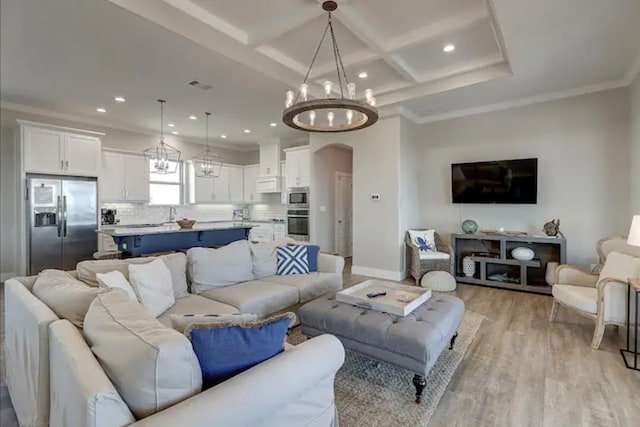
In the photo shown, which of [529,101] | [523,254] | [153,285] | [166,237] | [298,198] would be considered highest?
[529,101]

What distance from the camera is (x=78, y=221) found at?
5531 millimetres

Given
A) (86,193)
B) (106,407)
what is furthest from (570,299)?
(86,193)

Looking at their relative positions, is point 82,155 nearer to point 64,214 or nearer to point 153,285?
point 64,214

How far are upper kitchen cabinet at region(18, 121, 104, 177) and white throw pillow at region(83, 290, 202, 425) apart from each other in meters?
5.50

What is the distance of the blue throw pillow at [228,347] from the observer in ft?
3.92

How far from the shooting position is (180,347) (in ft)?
3.59

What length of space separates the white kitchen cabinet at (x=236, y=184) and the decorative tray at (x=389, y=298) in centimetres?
628

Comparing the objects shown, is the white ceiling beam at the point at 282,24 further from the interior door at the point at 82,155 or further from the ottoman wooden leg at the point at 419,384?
the interior door at the point at 82,155

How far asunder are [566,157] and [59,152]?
26.4 feet

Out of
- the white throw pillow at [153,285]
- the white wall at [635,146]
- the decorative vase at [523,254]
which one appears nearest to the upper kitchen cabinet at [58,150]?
the white throw pillow at [153,285]

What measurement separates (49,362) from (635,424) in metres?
3.21

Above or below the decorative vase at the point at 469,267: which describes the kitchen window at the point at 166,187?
above

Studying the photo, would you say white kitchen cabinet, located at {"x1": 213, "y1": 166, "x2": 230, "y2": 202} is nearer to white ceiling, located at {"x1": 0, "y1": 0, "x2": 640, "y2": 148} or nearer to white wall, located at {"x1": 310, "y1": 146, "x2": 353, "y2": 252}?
white wall, located at {"x1": 310, "y1": 146, "x2": 353, "y2": 252}

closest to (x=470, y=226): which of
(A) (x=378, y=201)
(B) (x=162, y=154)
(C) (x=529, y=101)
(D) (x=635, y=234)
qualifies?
(A) (x=378, y=201)
